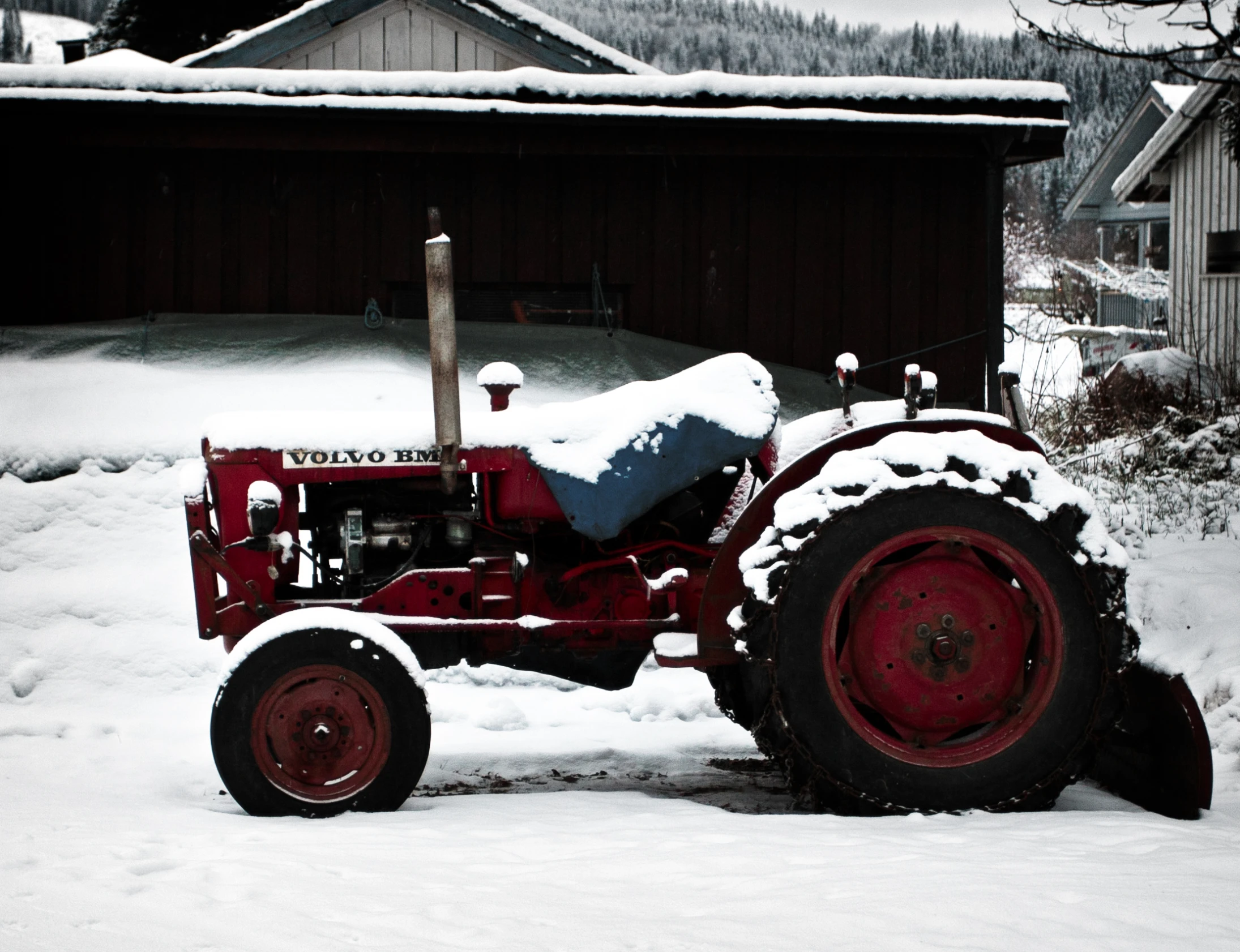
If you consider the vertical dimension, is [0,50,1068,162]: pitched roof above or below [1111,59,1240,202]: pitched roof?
below

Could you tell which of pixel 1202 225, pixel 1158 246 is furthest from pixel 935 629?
pixel 1158 246

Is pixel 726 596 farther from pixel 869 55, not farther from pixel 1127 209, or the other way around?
pixel 869 55

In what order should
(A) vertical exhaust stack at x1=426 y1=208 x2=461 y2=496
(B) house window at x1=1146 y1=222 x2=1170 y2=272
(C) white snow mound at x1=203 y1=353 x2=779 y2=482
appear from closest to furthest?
(A) vertical exhaust stack at x1=426 y1=208 x2=461 y2=496 → (C) white snow mound at x1=203 y1=353 x2=779 y2=482 → (B) house window at x1=1146 y1=222 x2=1170 y2=272

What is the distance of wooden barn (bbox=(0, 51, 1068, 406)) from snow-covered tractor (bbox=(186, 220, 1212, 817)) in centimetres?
439

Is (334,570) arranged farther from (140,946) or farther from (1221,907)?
(1221,907)

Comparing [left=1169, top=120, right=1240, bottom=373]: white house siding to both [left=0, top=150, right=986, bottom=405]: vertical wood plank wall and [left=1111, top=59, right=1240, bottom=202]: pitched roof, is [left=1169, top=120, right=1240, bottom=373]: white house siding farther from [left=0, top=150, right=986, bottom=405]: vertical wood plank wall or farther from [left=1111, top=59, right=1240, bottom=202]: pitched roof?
[left=0, top=150, right=986, bottom=405]: vertical wood plank wall

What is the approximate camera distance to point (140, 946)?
2240 mm

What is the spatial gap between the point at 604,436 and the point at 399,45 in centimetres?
810

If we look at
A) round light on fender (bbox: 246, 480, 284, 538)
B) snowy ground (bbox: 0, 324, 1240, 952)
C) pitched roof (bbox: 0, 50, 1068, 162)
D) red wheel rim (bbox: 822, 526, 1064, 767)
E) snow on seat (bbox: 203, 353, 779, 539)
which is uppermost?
pitched roof (bbox: 0, 50, 1068, 162)

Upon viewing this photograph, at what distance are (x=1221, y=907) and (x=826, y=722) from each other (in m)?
1.09

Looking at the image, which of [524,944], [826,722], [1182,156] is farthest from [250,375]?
[1182,156]

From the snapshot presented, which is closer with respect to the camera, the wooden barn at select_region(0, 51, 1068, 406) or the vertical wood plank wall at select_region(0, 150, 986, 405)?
the wooden barn at select_region(0, 51, 1068, 406)

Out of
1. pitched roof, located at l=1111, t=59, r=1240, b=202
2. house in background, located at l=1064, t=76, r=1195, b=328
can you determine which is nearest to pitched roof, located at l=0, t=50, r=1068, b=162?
pitched roof, located at l=1111, t=59, r=1240, b=202

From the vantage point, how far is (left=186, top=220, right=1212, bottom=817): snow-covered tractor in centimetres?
333
